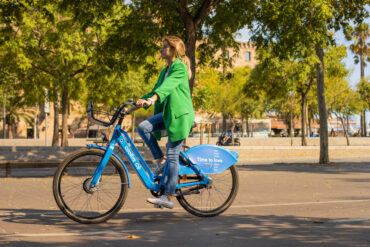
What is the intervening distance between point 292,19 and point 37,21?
14.5 m

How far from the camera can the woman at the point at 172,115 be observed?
5020 mm

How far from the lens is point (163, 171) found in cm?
518

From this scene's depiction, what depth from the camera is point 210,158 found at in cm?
545

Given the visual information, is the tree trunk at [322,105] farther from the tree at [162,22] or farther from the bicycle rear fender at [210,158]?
the bicycle rear fender at [210,158]

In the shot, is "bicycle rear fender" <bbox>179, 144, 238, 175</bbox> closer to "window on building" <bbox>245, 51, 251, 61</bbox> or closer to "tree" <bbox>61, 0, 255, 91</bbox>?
"tree" <bbox>61, 0, 255, 91</bbox>

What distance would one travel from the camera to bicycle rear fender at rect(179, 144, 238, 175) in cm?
539

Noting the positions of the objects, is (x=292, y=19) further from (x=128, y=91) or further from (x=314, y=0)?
(x=128, y=91)

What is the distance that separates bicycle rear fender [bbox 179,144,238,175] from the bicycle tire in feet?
0.38

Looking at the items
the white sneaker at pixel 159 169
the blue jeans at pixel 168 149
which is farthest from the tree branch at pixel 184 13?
the white sneaker at pixel 159 169

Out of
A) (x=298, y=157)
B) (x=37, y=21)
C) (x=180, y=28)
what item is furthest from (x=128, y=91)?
(x=180, y=28)

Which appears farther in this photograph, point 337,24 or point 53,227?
point 337,24

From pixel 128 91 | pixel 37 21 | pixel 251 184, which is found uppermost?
pixel 37 21

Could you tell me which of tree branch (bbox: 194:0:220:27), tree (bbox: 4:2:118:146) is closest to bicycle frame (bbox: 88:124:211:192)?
tree branch (bbox: 194:0:220:27)

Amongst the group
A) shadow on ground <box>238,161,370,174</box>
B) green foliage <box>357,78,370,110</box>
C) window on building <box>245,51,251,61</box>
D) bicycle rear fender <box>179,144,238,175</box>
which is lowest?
shadow on ground <box>238,161,370,174</box>
